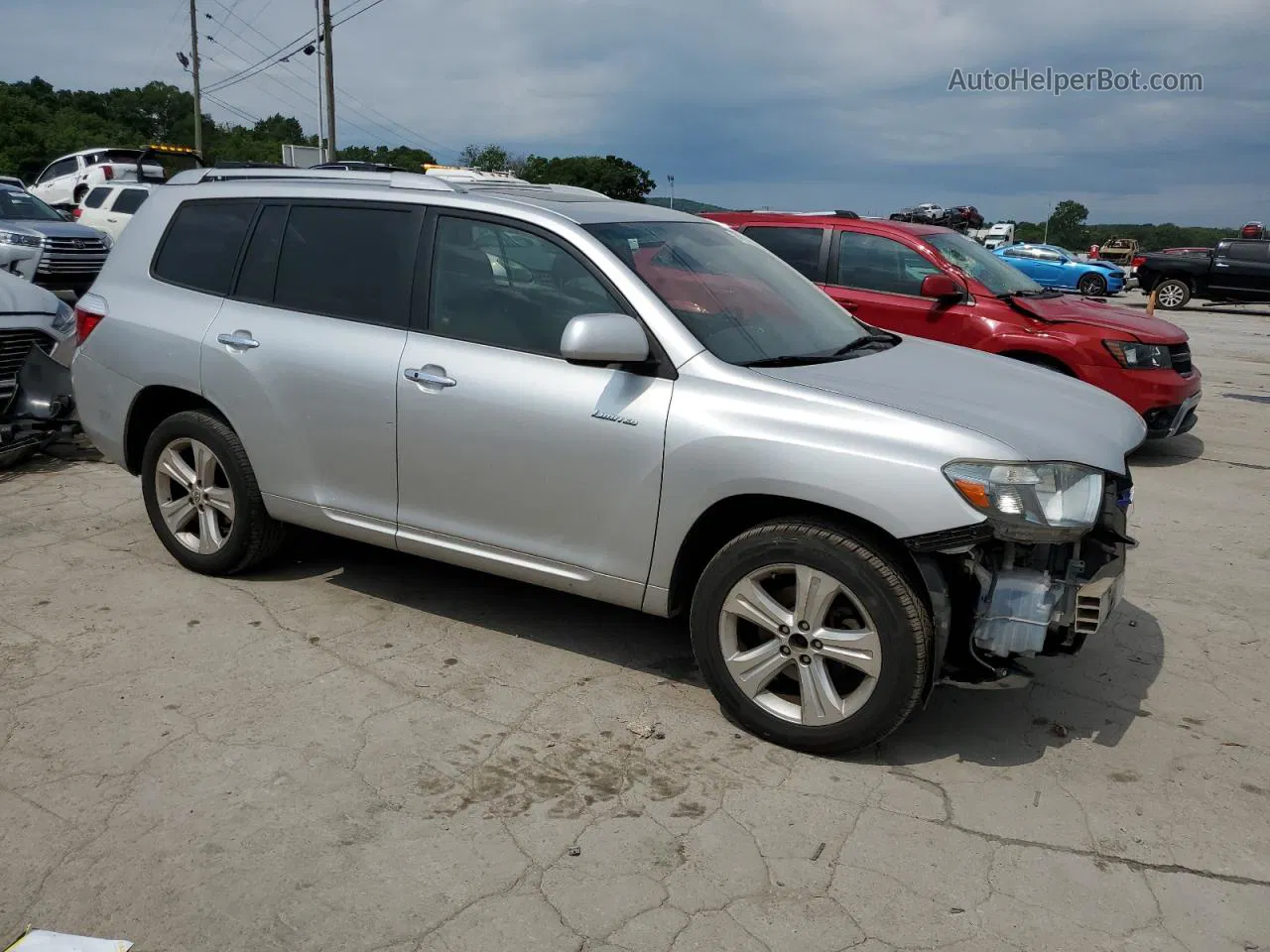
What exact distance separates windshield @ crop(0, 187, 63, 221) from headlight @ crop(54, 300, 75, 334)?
881cm

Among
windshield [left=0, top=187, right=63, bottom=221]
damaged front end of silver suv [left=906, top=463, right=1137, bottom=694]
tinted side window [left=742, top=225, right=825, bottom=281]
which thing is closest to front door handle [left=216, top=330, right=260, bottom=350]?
damaged front end of silver suv [left=906, top=463, right=1137, bottom=694]

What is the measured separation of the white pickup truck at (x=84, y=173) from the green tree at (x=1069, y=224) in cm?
6244

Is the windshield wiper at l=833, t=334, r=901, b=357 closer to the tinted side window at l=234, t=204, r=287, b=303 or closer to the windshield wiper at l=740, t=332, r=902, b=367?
the windshield wiper at l=740, t=332, r=902, b=367

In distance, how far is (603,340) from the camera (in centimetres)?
374

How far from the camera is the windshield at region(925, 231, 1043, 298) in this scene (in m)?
8.52

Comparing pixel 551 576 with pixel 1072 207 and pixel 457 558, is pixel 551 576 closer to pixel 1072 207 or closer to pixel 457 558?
pixel 457 558

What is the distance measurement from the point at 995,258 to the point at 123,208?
1688cm

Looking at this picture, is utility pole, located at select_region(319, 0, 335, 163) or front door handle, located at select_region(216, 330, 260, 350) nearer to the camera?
front door handle, located at select_region(216, 330, 260, 350)

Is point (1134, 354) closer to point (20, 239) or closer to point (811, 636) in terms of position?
point (811, 636)

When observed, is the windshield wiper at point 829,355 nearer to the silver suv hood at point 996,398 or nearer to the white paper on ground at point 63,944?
the silver suv hood at point 996,398

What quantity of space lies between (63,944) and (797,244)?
7.35 metres

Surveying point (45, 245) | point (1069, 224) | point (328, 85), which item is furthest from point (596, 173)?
point (45, 245)

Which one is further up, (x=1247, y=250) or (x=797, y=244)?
(x=1247, y=250)

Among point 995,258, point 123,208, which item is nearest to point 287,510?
point 995,258
